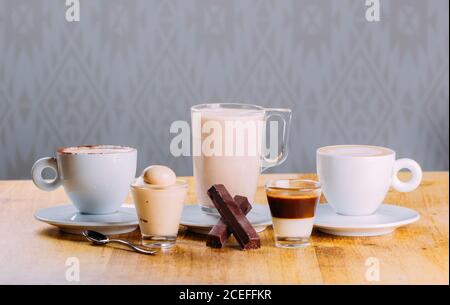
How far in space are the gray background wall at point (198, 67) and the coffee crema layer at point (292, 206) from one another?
1.71 meters

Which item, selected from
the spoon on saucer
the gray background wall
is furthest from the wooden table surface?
the gray background wall

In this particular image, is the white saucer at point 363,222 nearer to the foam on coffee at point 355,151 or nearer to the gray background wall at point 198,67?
the foam on coffee at point 355,151

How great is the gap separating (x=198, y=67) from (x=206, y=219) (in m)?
1.65

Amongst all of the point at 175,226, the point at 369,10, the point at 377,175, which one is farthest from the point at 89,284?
the point at 369,10

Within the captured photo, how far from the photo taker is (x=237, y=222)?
786 mm

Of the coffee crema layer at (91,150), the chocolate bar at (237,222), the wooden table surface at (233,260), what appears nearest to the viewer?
the wooden table surface at (233,260)

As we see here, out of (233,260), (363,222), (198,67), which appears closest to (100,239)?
(233,260)

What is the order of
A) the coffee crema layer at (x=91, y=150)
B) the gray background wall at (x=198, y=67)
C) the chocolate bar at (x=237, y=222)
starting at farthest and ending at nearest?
the gray background wall at (x=198, y=67) → the coffee crema layer at (x=91, y=150) → the chocolate bar at (x=237, y=222)

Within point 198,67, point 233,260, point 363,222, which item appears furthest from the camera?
point 198,67

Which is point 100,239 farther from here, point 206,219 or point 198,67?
point 198,67

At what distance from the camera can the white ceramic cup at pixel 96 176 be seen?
0.87 metres

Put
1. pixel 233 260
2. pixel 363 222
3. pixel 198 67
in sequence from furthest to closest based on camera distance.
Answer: pixel 198 67 < pixel 363 222 < pixel 233 260

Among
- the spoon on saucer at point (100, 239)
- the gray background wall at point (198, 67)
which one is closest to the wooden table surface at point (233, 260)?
the spoon on saucer at point (100, 239)

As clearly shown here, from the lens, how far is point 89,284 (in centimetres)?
66
